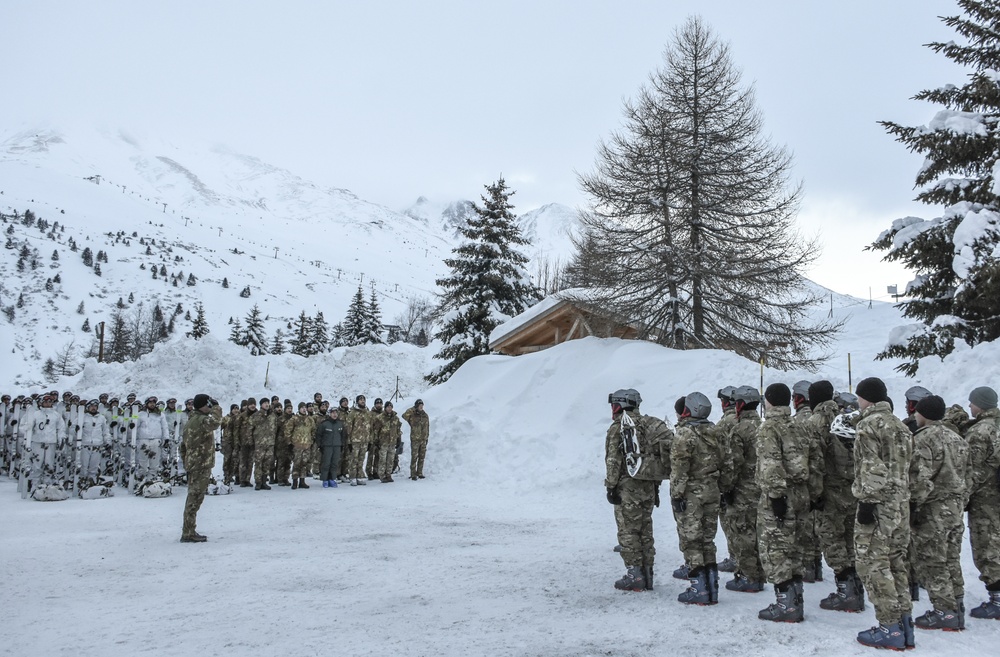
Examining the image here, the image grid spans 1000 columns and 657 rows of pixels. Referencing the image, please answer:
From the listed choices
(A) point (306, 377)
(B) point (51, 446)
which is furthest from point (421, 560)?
(A) point (306, 377)

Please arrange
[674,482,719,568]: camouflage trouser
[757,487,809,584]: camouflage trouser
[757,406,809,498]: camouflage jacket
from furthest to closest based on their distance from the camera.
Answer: [674,482,719,568]: camouflage trouser < [757,406,809,498]: camouflage jacket < [757,487,809,584]: camouflage trouser

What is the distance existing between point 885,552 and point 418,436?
41.6ft

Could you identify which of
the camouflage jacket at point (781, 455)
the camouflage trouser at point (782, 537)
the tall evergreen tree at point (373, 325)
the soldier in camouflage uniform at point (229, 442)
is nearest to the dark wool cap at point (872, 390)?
the camouflage jacket at point (781, 455)

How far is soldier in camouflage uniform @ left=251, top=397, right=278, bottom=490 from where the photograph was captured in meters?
15.0

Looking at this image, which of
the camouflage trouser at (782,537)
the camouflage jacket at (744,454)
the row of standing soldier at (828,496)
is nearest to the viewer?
the row of standing soldier at (828,496)

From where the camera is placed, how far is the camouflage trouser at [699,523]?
6.33 metres

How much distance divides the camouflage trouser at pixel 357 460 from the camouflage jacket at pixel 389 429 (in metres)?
0.48

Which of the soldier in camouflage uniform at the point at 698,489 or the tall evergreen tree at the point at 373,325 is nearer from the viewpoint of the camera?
the soldier in camouflage uniform at the point at 698,489

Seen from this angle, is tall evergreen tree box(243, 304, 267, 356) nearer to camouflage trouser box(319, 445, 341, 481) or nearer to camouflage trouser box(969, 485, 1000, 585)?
camouflage trouser box(319, 445, 341, 481)

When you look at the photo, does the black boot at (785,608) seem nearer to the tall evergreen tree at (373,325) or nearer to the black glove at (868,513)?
the black glove at (868,513)

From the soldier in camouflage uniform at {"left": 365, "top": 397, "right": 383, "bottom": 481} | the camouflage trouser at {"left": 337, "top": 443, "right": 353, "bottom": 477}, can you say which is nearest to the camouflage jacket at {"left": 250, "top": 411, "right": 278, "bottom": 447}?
the camouflage trouser at {"left": 337, "top": 443, "right": 353, "bottom": 477}

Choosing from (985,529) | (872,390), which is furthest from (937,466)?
(985,529)

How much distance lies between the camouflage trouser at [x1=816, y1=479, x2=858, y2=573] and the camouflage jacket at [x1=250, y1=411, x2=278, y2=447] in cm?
1207

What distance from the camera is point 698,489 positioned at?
6.50 metres
